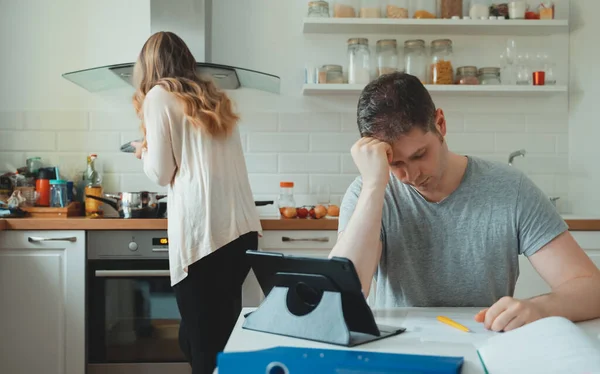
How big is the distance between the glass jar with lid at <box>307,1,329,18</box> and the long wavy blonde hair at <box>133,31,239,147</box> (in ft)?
3.69

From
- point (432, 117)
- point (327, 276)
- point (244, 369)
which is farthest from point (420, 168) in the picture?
point (244, 369)

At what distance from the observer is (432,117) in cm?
157

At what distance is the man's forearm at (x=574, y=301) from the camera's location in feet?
4.54

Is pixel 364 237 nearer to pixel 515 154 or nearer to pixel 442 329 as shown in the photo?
pixel 442 329

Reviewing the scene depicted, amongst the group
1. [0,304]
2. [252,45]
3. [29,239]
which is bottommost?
[0,304]

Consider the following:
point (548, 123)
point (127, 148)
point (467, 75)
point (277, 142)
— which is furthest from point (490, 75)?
point (127, 148)

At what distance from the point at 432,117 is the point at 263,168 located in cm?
226

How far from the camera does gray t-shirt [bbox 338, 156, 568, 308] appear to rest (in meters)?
1.65

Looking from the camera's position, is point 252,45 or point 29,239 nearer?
point 29,239

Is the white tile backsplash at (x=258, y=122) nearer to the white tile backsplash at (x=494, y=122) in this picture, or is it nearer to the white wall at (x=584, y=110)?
the white tile backsplash at (x=494, y=122)

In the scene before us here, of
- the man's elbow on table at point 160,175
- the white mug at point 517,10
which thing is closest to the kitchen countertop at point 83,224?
the man's elbow on table at point 160,175

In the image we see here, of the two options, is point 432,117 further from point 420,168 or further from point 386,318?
point 386,318

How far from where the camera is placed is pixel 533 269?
3.22 meters

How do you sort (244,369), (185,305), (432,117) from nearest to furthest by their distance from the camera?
1. (244,369)
2. (432,117)
3. (185,305)
